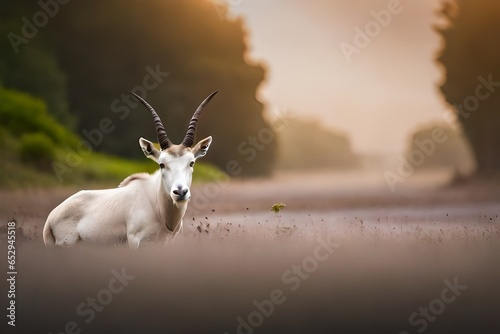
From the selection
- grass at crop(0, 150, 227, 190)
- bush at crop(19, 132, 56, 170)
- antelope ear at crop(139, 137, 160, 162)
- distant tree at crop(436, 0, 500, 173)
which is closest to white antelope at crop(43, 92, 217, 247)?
antelope ear at crop(139, 137, 160, 162)

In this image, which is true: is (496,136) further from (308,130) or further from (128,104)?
(128,104)

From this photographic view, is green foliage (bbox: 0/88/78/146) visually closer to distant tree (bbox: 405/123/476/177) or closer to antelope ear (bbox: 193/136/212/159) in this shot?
antelope ear (bbox: 193/136/212/159)

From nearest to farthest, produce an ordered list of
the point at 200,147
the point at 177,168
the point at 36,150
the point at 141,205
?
the point at 177,168
the point at 200,147
the point at 141,205
the point at 36,150

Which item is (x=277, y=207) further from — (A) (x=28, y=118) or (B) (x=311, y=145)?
(A) (x=28, y=118)

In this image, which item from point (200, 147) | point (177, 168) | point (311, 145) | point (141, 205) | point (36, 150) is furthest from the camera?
point (311, 145)

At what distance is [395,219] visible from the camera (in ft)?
19.3

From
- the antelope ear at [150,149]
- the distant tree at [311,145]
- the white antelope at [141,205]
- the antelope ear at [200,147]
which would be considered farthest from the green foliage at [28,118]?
the distant tree at [311,145]

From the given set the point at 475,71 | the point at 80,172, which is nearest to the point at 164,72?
the point at 80,172

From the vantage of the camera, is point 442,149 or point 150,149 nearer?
point 150,149

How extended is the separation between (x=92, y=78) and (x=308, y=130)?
94.1 inches

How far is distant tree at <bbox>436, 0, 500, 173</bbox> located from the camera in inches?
254

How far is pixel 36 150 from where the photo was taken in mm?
5980

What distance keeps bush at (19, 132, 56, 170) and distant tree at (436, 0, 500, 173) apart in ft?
13.8

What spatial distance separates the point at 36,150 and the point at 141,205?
183cm
